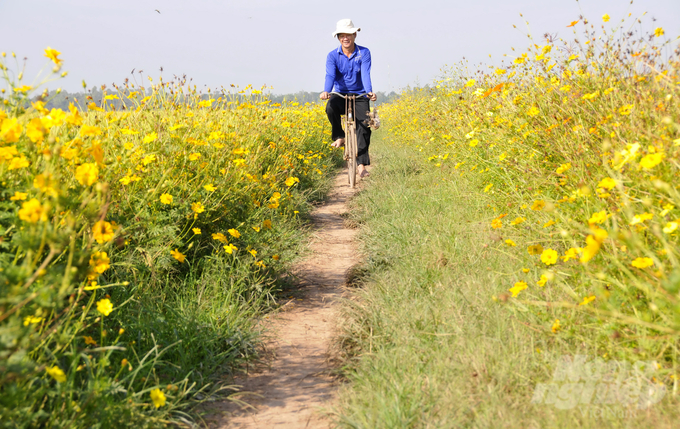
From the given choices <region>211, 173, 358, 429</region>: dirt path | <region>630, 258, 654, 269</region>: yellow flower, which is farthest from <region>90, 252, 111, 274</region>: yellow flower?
<region>630, 258, 654, 269</region>: yellow flower

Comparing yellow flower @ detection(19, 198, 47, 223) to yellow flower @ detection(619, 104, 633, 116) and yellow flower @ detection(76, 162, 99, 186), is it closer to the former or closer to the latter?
yellow flower @ detection(76, 162, 99, 186)

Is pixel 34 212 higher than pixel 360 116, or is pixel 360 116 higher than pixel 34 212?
pixel 360 116

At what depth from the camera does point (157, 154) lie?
311cm

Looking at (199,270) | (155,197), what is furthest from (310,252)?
(155,197)

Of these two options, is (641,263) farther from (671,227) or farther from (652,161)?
(652,161)

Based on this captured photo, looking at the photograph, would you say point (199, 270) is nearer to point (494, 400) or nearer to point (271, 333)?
point (271, 333)

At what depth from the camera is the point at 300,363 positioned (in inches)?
103

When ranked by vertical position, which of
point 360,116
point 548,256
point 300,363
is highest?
point 360,116

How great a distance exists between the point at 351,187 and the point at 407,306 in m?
4.84

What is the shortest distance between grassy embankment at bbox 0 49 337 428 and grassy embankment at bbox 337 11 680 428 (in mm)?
695

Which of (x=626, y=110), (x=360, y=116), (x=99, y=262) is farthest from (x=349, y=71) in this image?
(x=99, y=262)

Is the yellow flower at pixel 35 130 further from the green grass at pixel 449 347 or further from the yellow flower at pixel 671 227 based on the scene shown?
the yellow flower at pixel 671 227

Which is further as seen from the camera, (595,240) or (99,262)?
(99,262)

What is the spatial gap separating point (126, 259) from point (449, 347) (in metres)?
1.70
